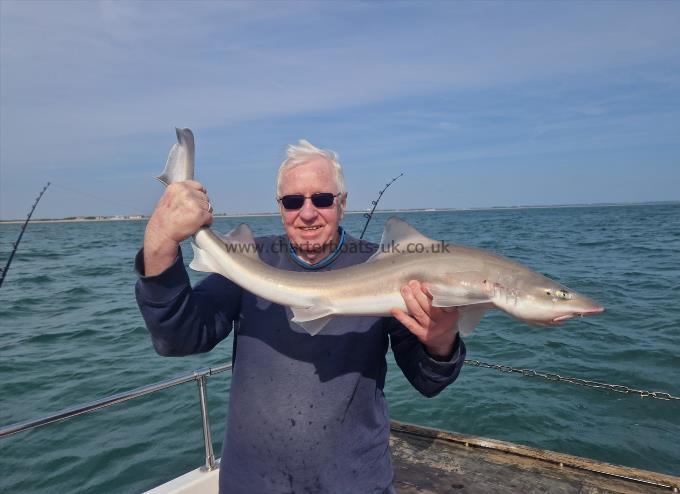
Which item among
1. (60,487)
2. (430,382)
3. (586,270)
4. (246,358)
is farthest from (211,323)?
(586,270)

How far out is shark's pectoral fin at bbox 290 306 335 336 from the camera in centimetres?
277

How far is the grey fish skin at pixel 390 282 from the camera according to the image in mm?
2836

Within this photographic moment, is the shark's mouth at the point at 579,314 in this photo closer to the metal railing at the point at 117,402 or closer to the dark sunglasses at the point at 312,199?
the dark sunglasses at the point at 312,199

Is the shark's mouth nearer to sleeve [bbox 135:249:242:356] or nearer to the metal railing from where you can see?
sleeve [bbox 135:249:242:356]

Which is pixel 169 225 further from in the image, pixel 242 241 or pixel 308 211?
pixel 308 211

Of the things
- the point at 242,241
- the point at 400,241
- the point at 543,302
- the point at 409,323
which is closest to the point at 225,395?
the point at 242,241

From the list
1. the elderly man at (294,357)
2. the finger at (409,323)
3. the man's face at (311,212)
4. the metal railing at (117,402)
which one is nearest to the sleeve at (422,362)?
the elderly man at (294,357)

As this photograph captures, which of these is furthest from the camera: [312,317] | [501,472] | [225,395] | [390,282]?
[225,395]

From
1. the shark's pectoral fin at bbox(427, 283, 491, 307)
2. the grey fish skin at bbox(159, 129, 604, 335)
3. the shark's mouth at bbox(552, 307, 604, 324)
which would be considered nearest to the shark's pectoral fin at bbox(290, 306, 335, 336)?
the grey fish skin at bbox(159, 129, 604, 335)

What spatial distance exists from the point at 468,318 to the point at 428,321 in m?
0.27

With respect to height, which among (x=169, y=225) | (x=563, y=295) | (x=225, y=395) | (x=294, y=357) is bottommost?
(x=225, y=395)

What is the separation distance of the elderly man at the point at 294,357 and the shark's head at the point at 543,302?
1.35ft

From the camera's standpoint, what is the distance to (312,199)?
120 inches

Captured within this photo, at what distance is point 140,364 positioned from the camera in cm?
1133
